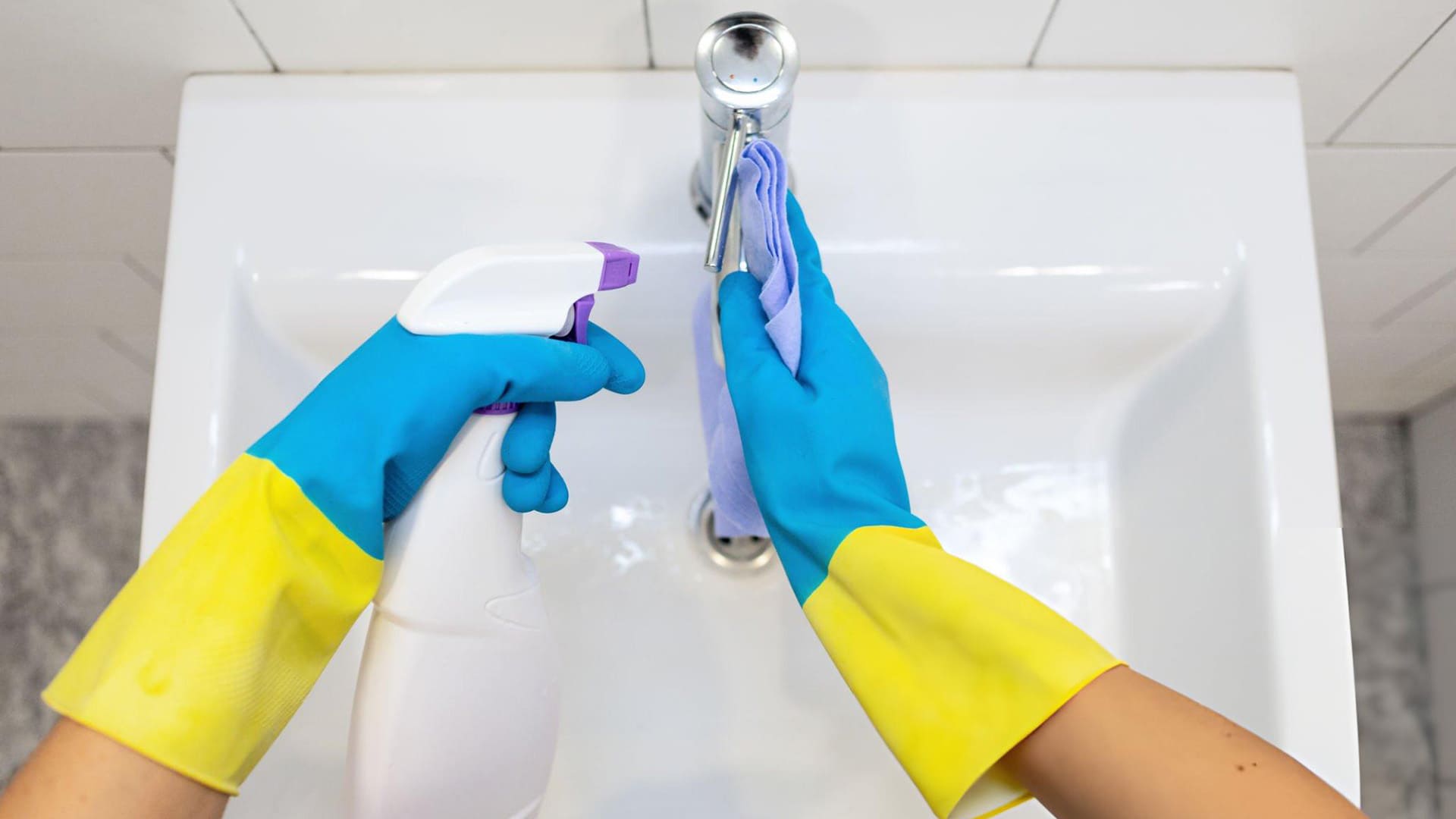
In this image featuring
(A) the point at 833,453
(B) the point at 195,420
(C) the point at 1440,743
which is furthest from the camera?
(C) the point at 1440,743

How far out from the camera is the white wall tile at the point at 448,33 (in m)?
0.63

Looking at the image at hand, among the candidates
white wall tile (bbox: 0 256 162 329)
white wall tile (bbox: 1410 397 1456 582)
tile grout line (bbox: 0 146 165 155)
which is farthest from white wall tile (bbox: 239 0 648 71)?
white wall tile (bbox: 1410 397 1456 582)

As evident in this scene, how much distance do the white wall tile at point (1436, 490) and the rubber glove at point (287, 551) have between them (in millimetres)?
1274

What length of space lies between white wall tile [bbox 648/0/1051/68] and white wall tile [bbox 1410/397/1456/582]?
3.34 ft

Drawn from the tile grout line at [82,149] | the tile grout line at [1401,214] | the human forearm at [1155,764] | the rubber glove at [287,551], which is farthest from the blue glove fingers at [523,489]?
the tile grout line at [1401,214]

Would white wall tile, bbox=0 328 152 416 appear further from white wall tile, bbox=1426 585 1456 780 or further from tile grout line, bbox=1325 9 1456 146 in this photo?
white wall tile, bbox=1426 585 1456 780

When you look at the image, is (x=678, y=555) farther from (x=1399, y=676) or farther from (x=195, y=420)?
(x=1399, y=676)

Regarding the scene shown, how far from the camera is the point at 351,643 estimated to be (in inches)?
24.9

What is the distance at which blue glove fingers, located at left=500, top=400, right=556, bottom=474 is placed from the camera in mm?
494

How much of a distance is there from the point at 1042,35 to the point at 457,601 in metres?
0.49

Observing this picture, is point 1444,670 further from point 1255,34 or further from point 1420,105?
point 1255,34

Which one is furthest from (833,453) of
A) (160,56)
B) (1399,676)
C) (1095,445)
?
(1399,676)

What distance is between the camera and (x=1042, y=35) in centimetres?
65

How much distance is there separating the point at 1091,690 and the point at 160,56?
66 centimetres
